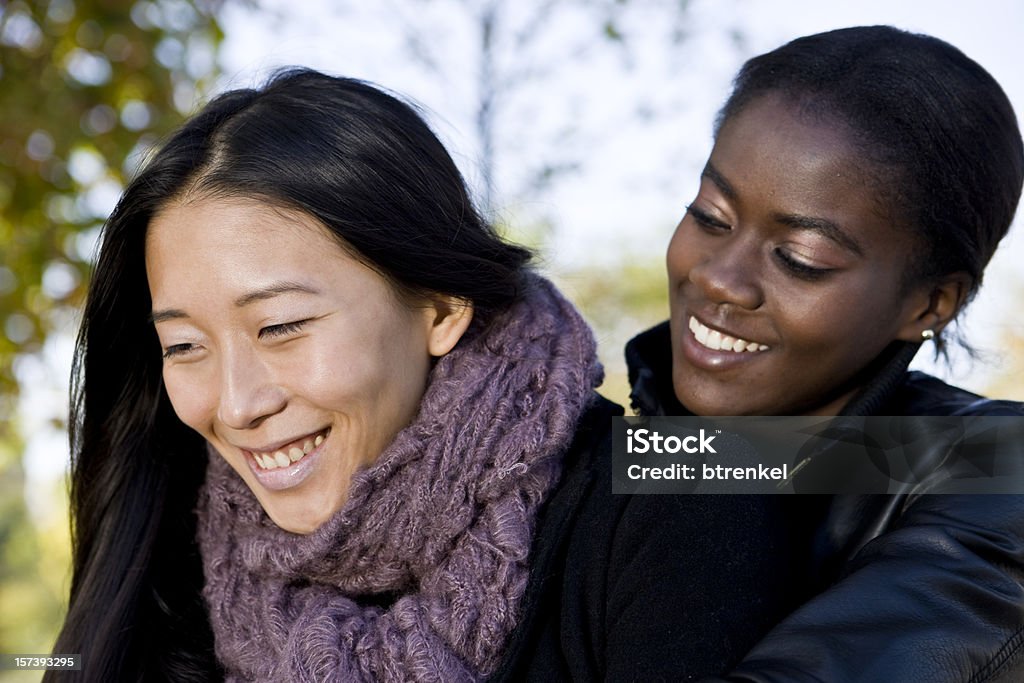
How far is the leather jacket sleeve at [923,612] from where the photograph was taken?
65.7 inches

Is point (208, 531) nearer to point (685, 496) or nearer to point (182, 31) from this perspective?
point (685, 496)

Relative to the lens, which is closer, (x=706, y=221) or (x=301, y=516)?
(x=301, y=516)

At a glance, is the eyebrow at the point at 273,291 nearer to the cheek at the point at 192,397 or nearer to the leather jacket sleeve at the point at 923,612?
the cheek at the point at 192,397

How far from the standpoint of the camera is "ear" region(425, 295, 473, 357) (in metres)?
2.27

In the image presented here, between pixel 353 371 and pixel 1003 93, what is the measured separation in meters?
1.66

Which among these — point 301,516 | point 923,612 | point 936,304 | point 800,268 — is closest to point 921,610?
point 923,612

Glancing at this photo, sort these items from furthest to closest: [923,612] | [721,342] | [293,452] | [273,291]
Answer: [721,342]
[293,452]
[273,291]
[923,612]

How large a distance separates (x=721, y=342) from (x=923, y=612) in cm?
85

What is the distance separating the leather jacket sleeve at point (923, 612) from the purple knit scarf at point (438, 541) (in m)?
0.53

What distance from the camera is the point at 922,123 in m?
2.29

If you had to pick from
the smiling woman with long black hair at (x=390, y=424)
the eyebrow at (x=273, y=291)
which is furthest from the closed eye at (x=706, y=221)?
the eyebrow at (x=273, y=291)

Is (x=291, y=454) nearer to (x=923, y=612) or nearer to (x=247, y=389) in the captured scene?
(x=247, y=389)

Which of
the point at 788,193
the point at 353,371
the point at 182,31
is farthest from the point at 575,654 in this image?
the point at 182,31

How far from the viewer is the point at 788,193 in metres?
2.28
